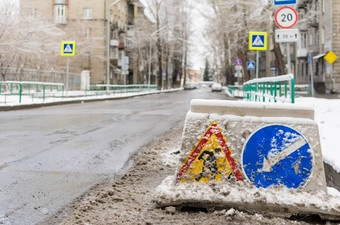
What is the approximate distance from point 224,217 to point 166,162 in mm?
2601

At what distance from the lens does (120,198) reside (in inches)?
153

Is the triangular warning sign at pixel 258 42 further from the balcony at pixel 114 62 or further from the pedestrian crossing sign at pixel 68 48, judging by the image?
the balcony at pixel 114 62

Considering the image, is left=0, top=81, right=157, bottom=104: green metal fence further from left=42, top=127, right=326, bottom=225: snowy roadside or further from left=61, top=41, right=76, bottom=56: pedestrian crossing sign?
left=42, top=127, right=326, bottom=225: snowy roadside

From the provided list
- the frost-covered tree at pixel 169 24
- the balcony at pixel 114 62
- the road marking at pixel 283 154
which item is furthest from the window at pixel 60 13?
the road marking at pixel 283 154

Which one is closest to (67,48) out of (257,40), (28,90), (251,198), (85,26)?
(28,90)

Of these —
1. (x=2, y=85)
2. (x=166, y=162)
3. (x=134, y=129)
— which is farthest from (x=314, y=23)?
(x=166, y=162)

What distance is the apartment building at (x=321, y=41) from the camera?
35969 millimetres

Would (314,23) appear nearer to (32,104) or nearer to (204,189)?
(32,104)

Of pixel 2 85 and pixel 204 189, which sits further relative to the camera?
pixel 2 85

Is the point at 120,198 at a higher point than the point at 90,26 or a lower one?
lower

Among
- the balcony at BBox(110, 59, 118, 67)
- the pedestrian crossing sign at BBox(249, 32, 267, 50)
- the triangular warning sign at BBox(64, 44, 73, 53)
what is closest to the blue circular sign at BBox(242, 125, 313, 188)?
the pedestrian crossing sign at BBox(249, 32, 267, 50)

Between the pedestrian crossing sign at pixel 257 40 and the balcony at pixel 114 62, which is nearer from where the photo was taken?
the pedestrian crossing sign at pixel 257 40

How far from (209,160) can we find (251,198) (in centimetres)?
49

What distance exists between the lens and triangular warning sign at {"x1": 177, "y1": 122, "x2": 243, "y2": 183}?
11.5 feet
